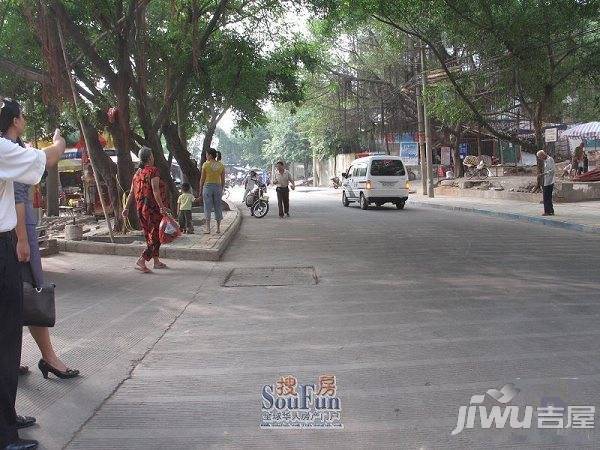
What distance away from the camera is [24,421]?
11.8 ft

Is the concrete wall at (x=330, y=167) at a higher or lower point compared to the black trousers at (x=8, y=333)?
higher

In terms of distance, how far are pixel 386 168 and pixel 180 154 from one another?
7.00m

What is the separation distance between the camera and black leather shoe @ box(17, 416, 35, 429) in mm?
3584

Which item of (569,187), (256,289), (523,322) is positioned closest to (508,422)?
(523,322)

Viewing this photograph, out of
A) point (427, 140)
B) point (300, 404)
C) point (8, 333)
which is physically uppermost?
point (427, 140)

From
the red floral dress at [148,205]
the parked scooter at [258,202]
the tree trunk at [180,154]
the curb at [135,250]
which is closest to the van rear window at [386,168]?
the parked scooter at [258,202]

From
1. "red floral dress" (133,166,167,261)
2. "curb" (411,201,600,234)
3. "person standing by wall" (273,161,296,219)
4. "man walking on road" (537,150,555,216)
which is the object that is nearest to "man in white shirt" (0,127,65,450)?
"red floral dress" (133,166,167,261)

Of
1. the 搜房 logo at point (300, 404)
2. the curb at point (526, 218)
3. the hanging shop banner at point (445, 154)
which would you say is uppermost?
the hanging shop banner at point (445, 154)

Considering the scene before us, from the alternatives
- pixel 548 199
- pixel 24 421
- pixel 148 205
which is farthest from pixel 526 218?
pixel 24 421

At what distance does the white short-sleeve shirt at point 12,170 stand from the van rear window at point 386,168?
18623 mm

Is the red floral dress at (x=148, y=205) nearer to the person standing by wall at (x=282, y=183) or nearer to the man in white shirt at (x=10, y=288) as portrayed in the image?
the man in white shirt at (x=10, y=288)

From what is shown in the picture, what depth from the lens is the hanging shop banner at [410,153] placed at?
3997 centimetres

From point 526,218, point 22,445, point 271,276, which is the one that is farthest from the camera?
point 526,218

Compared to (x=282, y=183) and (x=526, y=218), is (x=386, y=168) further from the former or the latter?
(x=526, y=218)
